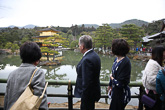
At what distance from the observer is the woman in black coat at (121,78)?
115 centimetres

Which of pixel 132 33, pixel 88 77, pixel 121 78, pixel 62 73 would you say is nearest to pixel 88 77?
pixel 88 77

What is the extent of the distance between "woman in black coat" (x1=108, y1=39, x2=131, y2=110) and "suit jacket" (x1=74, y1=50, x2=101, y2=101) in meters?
0.19

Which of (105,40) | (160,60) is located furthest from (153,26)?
(160,60)

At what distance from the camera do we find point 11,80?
86cm

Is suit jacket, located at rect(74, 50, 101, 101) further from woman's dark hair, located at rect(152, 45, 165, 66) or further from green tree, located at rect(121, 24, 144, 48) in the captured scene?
green tree, located at rect(121, 24, 144, 48)

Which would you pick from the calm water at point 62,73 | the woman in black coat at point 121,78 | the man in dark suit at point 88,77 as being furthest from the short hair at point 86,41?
the calm water at point 62,73

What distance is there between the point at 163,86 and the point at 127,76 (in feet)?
1.04

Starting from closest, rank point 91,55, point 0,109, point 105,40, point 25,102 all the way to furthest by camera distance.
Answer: point 25,102 < point 91,55 < point 0,109 < point 105,40

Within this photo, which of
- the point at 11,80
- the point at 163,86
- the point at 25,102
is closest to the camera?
the point at 25,102

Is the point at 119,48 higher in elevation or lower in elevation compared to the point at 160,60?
higher

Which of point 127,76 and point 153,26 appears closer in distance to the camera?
point 127,76

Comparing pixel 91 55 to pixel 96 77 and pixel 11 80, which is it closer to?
pixel 96 77

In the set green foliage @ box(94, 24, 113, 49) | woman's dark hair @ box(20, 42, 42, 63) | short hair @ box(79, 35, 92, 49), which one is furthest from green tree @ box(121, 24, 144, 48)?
woman's dark hair @ box(20, 42, 42, 63)

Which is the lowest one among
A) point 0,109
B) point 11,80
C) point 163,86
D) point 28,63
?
point 0,109
